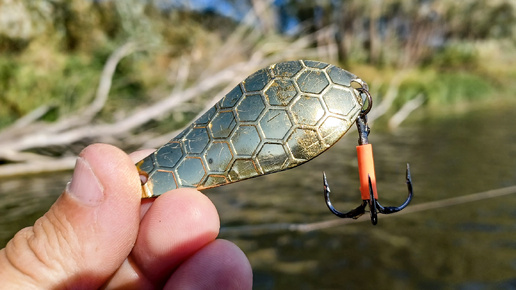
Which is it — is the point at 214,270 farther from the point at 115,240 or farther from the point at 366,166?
the point at 366,166

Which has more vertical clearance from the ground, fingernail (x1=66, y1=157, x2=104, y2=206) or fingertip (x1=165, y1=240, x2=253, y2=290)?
fingernail (x1=66, y1=157, x2=104, y2=206)

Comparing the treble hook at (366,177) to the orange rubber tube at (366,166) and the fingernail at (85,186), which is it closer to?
the orange rubber tube at (366,166)

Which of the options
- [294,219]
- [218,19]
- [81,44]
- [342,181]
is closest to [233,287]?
[294,219]

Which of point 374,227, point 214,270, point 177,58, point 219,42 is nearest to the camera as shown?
point 214,270

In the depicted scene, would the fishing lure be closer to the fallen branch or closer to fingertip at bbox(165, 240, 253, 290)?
fingertip at bbox(165, 240, 253, 290)

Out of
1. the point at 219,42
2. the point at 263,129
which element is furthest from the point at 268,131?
the point at 219,42

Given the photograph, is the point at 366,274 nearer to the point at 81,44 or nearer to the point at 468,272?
the point at 468,272

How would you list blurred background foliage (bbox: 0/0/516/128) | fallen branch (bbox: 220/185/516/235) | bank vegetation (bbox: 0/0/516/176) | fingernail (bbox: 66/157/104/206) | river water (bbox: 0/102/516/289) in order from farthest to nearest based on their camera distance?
blurred background foliage (bbox: 0/0/516/128), bank vegetation (bbox: 0/0/516/176), fallen branch (bbox: 220/185/516/235), river water (bbox: 0/102/516/289), fingernail (bbox: 66/157/104/206)

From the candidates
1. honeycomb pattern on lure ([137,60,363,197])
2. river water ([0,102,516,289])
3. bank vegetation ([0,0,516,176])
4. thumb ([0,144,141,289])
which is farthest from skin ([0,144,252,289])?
bank vegetation ([0,0,516,176])
